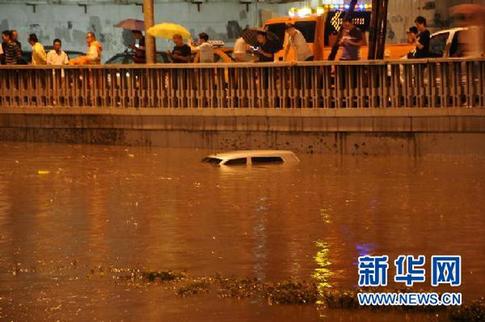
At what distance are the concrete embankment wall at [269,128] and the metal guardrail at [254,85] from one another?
209mm

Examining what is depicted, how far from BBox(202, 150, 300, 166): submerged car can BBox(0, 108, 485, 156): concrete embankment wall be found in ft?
3.99

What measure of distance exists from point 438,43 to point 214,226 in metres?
12.2

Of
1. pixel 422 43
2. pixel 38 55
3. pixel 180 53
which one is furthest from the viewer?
pixel 38 55

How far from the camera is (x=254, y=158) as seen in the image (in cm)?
2156

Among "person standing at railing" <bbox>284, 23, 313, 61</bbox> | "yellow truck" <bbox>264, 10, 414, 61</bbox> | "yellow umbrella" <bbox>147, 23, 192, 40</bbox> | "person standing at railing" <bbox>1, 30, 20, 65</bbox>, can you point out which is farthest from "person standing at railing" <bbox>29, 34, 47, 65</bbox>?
"person standing at railing" <bbox>284, 23, 313, 61</bbox>

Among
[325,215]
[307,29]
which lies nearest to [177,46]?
[307,29]

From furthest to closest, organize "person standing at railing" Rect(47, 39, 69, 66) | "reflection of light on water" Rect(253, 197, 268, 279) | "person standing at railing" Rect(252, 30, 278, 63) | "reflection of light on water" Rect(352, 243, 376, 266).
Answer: "person standing at railing" Rect(47, 39, 69, 66), "person standing at railing" Rect(252, 30, 278, 63), "reflection of light on water" Rect(352, 243, 376, 266), "reflection of light on water" Rect(253, 197, 268, 279)

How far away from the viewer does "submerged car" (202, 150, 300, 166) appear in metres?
21.5

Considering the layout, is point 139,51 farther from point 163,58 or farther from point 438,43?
point 163,58

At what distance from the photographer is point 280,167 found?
21.3 m

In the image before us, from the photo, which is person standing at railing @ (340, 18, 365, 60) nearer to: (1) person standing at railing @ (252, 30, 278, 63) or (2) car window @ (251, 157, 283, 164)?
(1) person standing at railing @ (252, 30, 278, 63)

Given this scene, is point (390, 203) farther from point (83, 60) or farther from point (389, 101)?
point (83, 60)

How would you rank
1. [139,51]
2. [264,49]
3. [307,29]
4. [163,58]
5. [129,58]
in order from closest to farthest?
[264,49], [139,51], [307,29], [129,58], [163,58]

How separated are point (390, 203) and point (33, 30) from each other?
102 ft
